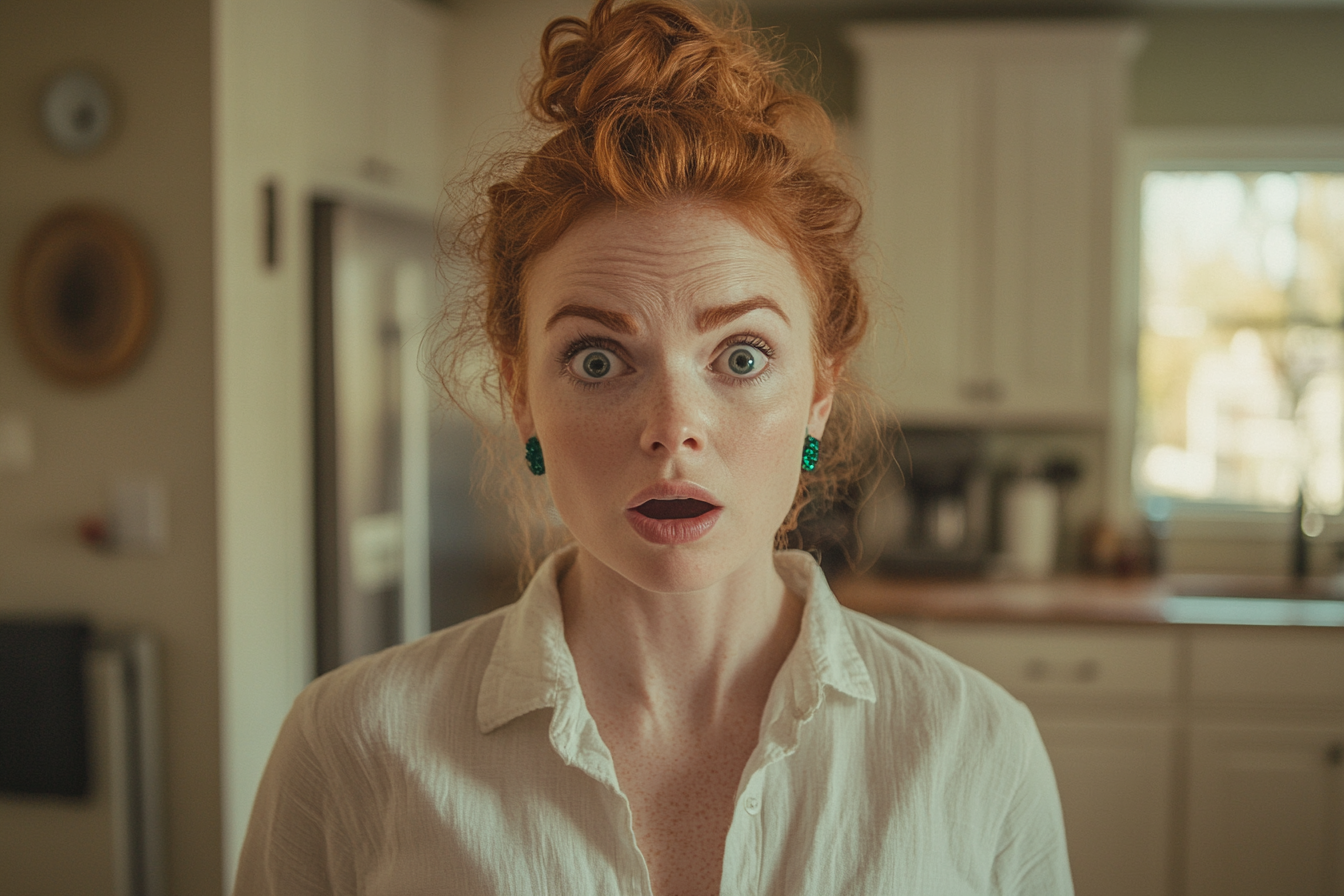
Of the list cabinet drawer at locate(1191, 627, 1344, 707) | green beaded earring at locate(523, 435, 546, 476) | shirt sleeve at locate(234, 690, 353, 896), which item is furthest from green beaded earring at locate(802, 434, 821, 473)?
Answer: cabinet drawer at locate(1191, 627, 1344, 707)

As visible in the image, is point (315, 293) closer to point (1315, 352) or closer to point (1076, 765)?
point (1076, 765)

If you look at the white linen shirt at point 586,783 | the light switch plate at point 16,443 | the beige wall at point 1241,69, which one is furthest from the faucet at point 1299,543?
the light switch plate at point 16,443

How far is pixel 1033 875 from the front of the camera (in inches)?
34.7

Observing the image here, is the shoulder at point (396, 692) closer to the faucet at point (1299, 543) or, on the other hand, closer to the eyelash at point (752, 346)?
the eyelash at point (752, 346)

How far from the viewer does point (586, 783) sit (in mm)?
797

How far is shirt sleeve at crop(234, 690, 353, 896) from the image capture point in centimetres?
84

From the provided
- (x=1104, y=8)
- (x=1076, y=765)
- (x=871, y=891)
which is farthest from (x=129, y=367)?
(x=1104, y=8)

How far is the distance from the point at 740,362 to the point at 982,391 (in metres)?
2.38

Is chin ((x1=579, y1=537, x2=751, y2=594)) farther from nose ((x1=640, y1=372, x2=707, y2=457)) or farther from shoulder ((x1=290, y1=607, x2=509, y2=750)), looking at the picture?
shoulder ((x1=290, y1=607, x2=509, y2=750))

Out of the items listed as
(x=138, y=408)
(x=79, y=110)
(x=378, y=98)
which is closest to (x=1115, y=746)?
(x=138, y=408)

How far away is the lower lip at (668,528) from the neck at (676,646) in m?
0.12

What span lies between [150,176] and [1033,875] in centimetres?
211

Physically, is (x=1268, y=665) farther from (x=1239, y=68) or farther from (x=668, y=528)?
(x=668, y=528)

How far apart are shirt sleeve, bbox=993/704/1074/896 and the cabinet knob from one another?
7.26 feet
